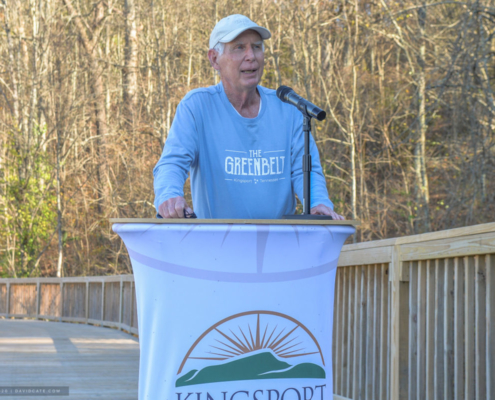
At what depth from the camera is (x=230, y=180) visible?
8.70 ft

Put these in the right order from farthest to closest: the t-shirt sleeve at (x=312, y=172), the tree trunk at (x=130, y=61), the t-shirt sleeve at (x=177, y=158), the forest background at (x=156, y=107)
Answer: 1. the tree trunk at (x=130, y=61)
2. the forest background at (x=156, y=107)
3. the t-shirt sleeve at (x=312, y=172)
4. the t-shirt sleeve at (x=177, y=158)

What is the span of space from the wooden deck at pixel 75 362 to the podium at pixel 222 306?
9.96 feet

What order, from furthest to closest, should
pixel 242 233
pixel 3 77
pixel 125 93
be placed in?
pixel 125 93 → pixel 3 77 → pixel 242 233

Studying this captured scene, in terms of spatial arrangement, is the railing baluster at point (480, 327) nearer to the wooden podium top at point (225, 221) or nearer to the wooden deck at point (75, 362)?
the wooden podium top at point (225, 221)

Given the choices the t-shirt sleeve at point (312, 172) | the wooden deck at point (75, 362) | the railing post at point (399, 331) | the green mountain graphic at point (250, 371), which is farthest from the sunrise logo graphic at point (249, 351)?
the wooden deck at point (75, 362)

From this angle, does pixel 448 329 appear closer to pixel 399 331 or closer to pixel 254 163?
pixel 399 331

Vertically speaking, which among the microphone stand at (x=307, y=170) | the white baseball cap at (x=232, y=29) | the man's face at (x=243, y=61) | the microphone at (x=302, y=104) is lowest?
the microphone stand at (x=307, y=170)

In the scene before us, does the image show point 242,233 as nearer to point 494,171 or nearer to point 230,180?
point 230,180

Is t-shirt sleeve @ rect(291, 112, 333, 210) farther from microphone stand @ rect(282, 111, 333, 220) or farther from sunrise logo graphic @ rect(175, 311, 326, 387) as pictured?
sunrise logo graphic @ rect(175, 311, 326, 387)

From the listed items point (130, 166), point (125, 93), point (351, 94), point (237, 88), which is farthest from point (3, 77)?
point (237, 88)

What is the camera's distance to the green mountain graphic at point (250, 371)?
212 cm

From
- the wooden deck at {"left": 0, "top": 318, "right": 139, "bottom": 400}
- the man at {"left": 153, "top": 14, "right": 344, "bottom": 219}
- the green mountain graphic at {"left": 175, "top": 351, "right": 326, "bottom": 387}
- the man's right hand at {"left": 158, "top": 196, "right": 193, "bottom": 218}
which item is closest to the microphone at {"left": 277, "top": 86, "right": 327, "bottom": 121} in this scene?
the man at {"left": 153, "top": 14, "right": 344, "bottom": 219}

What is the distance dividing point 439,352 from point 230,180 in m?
1.38

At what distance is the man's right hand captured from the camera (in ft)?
7.30
